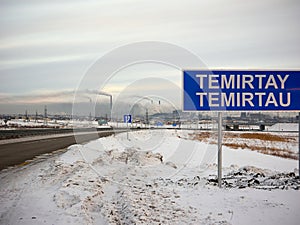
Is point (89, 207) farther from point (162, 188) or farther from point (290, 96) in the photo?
point (290, 96)

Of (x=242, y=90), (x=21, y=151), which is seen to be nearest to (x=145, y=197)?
(x=242, y=90)

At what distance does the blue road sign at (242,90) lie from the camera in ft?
30.0

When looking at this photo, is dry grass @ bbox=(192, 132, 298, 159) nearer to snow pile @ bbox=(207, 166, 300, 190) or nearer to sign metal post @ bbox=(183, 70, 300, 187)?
snow pile @ bbox=(207, 166, 300, 190)

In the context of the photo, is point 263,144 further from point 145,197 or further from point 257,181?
point 145,197

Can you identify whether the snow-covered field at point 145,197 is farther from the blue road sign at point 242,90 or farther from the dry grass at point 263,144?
the dry grass at point 263,144

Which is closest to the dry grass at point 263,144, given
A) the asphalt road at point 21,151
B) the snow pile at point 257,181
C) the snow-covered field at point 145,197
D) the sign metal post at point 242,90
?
the snow pile at point 257,181

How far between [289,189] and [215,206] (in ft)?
8.46

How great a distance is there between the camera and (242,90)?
9188mm

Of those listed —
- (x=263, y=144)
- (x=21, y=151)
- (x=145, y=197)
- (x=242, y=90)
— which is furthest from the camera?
(x=263, y=144)

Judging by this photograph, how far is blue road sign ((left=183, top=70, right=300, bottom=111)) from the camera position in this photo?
30.0ft

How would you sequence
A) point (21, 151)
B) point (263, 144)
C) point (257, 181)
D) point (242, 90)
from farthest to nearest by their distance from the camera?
point (263, 144)
point (21, 151)
point (242, 90)
point (257, 181)

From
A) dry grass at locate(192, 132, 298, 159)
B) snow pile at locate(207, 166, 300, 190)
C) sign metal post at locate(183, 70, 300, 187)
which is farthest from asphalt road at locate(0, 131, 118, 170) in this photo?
Answer: dry grass at locate(192, 132, 298, 159)

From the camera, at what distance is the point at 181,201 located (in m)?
7.17

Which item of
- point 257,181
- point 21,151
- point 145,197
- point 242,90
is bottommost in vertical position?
point 21,151
